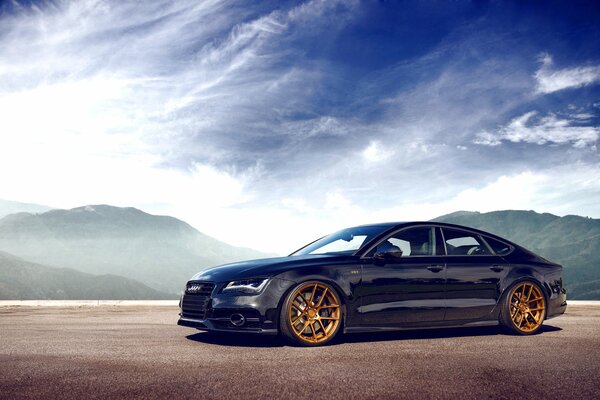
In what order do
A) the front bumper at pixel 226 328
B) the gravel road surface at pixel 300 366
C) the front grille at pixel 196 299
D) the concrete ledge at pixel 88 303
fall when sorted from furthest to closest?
the concrete ledge at pixel 88 303
the front grille at pixel 196 299
the front bumper at pixel 226 328
the gravel road surface at pixel 300 366

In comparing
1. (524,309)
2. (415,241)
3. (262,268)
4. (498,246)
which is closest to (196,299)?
(262,268)

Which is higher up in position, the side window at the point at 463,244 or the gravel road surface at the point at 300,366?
the side window at the point at 463,244

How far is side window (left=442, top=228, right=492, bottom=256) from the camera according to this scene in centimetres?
724

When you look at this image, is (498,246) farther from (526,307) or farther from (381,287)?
(381,287)

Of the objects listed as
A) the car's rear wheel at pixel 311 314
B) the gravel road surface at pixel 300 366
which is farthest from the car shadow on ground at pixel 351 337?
the car's rear wheel at pixel 311 314

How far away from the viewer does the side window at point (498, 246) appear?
298 inches

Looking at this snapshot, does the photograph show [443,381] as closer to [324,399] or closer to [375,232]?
[324,399]

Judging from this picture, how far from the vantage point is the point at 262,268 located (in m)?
6.18

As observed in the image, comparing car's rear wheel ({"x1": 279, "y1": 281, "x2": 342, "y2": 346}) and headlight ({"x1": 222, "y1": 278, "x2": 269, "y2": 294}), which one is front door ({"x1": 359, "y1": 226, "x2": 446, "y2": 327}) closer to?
car's rear wheel ({"x1": 279, "y1": 281, "x2": 342, "y2": 346})

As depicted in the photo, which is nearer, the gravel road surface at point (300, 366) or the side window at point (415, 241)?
the gravel road surface at point (300, 366)

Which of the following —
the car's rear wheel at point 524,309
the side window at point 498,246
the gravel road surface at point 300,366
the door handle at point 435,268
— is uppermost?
the side window at point 498,246

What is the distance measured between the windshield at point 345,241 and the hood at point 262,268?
0.38m

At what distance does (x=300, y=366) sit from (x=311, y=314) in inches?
50.3

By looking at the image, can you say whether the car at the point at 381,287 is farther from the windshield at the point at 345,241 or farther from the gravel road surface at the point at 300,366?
the gravel road surface at the point at 300,366
